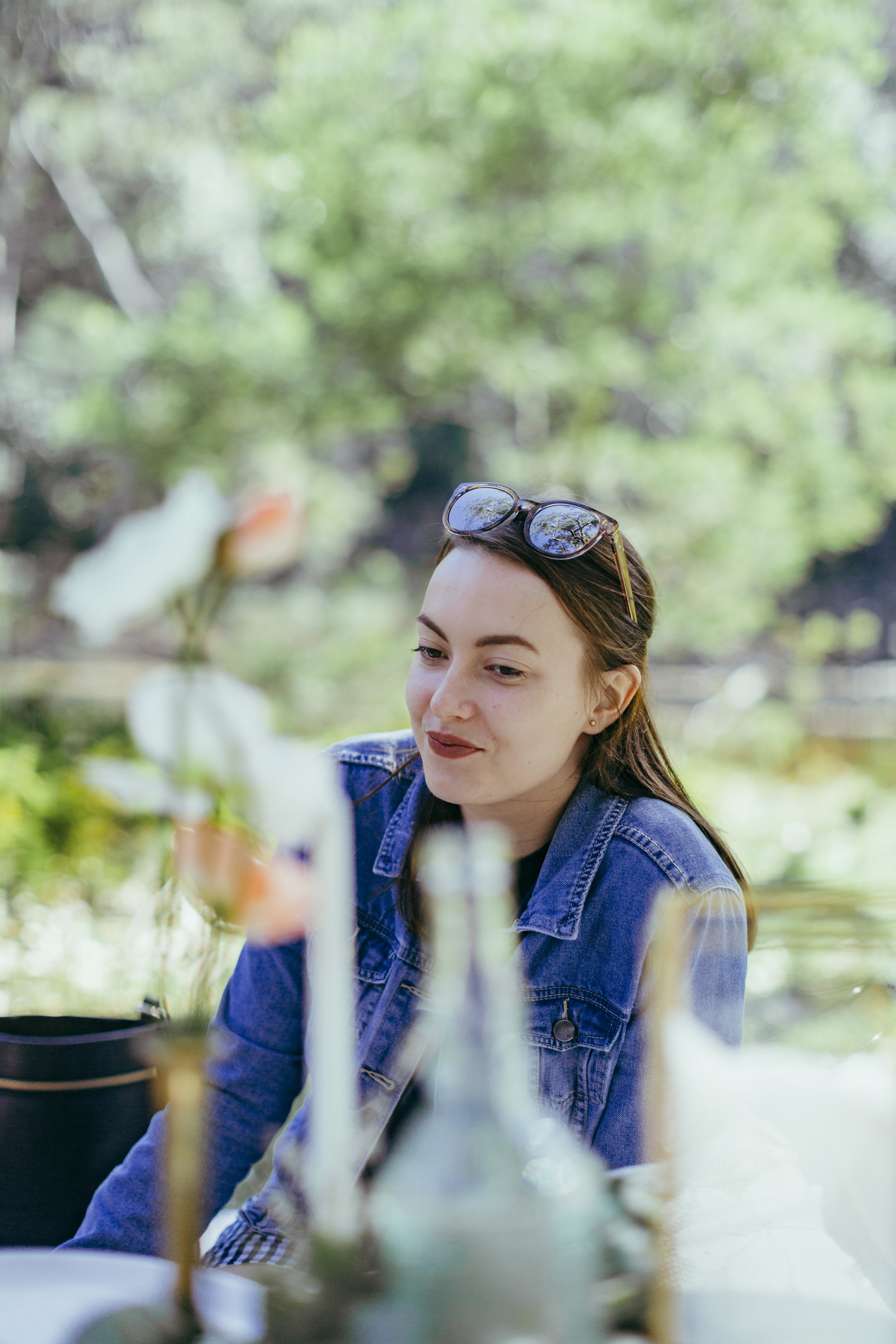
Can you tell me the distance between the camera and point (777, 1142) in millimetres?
788

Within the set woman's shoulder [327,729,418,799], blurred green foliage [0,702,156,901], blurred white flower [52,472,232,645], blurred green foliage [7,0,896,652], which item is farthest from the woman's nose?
blurred green foliage [7,0,896,652]

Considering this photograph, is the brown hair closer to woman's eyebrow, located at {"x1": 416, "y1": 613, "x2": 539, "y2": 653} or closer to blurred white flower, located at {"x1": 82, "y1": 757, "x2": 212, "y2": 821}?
woman's eyebrow, located at {"x1": 416, "y1": 613, "x2": 539, "y2": 653}

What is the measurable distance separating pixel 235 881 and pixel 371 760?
3.06 ft

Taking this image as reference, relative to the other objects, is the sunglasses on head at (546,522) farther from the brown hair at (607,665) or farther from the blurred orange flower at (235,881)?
the blurred orange flower at (235,881)

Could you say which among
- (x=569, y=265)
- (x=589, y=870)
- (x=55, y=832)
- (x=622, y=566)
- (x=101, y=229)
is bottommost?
(x=589, y=870)

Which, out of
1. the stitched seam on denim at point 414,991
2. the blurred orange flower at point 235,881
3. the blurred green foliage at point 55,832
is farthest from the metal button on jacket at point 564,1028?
the blurred green foliage at point 55,832

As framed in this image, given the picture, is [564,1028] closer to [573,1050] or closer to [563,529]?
[573,1050]

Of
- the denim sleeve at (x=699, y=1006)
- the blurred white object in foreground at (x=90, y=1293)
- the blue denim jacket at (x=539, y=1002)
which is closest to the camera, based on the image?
the blurred white object in foreground at (x=90, y=1293)

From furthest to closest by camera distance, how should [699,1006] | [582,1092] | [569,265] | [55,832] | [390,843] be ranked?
[569,265]
[55,832]
[390,843]
[582,1092]
[699,1006]

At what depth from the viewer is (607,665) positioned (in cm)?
129

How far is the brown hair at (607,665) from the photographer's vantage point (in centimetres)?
123

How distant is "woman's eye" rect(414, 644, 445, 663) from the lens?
1.23 metres

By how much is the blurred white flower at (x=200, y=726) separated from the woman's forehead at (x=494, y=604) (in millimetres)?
679

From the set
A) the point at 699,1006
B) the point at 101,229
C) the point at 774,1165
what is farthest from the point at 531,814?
the point at 101,229
